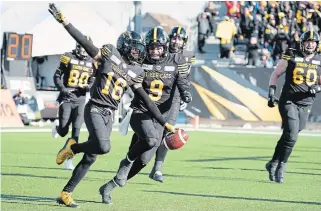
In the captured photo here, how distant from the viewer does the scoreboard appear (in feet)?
80.9

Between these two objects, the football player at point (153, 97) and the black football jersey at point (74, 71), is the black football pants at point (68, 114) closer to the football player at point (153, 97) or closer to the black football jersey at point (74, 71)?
the black football jersey at point (74, 71)

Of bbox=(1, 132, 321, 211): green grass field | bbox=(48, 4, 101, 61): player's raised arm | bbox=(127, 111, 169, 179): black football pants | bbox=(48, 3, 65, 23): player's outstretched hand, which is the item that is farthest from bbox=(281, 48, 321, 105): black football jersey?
bbox=(48, 3, 65, 23): player's outstretched hand

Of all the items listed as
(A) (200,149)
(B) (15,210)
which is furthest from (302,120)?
(A) (200,149)

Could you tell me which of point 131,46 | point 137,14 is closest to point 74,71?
point 131,46

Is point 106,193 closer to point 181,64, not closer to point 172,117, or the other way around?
point 181,64

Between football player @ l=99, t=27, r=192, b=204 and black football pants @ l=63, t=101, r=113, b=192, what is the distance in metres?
0.46

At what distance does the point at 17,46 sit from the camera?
2491 centimetres

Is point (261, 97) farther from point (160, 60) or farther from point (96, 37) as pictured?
point (160, 60)

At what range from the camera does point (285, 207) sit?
8148mm

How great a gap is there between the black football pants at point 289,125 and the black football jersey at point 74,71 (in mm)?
3317

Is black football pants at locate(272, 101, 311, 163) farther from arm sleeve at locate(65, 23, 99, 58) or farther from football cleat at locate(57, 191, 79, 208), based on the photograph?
football cleat at locate(57, 191, 79, 208)

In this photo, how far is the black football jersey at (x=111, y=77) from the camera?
26.2 ft

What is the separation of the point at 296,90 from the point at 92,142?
383cm

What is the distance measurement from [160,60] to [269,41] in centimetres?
1766
